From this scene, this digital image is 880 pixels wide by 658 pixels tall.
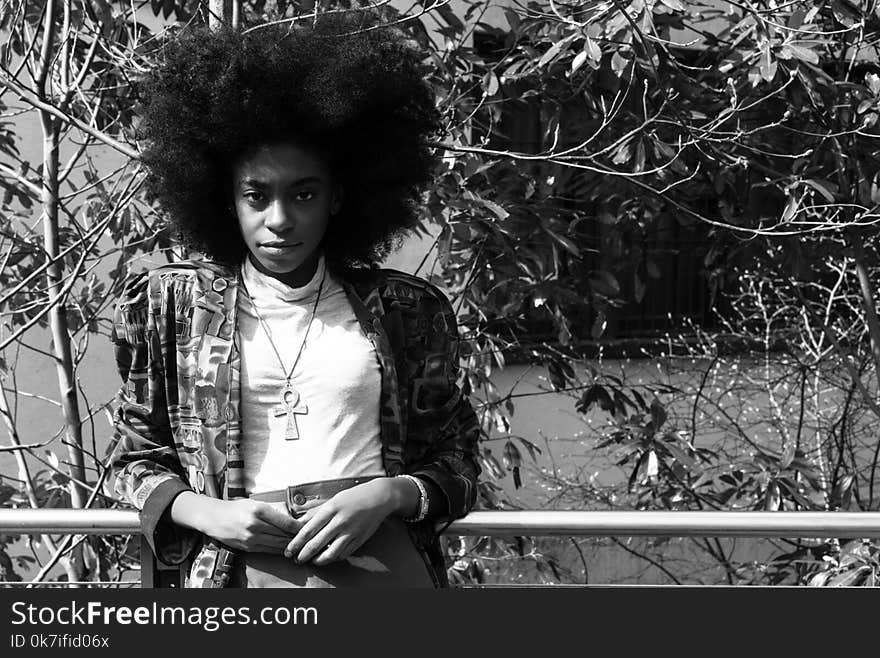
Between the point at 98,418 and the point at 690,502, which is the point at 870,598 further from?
the point at 98,418

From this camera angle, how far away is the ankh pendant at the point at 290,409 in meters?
1.79

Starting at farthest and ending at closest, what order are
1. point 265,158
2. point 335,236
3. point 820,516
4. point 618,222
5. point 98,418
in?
point 98,418
point 618,222
point 820,516
point 335,236
point 265,158

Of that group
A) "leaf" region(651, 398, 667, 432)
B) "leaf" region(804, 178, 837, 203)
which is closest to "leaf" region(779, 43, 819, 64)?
"leaf" region(804, 178, 837, 203)

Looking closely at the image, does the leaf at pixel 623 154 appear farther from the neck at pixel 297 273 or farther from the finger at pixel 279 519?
the finger at pixel 279 519

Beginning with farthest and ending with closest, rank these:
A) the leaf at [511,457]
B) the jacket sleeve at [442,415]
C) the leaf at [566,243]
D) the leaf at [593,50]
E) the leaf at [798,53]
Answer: the leaf at [511,457] → the leaf at [566,243] → the leaf at [798,53] → the leaf at [593,50] → the jacket sleeve at [442,415]

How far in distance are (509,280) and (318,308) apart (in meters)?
1.70

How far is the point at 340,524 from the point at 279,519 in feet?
0.28

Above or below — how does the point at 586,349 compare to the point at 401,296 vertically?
above

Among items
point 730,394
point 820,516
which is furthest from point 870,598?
point 730,394

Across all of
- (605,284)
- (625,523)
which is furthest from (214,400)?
(605,284)

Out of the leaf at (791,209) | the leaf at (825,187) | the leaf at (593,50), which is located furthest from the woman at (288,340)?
the leaf at (825,187)

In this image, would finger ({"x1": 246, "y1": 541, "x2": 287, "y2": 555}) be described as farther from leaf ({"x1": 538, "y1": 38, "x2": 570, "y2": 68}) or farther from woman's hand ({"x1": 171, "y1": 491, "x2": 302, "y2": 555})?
leaf ({"x1": 538, "y1": 38, "x2": 570, "y2": 68})

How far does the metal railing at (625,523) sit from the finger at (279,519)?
1.60ft

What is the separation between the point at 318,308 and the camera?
6.26 feet
